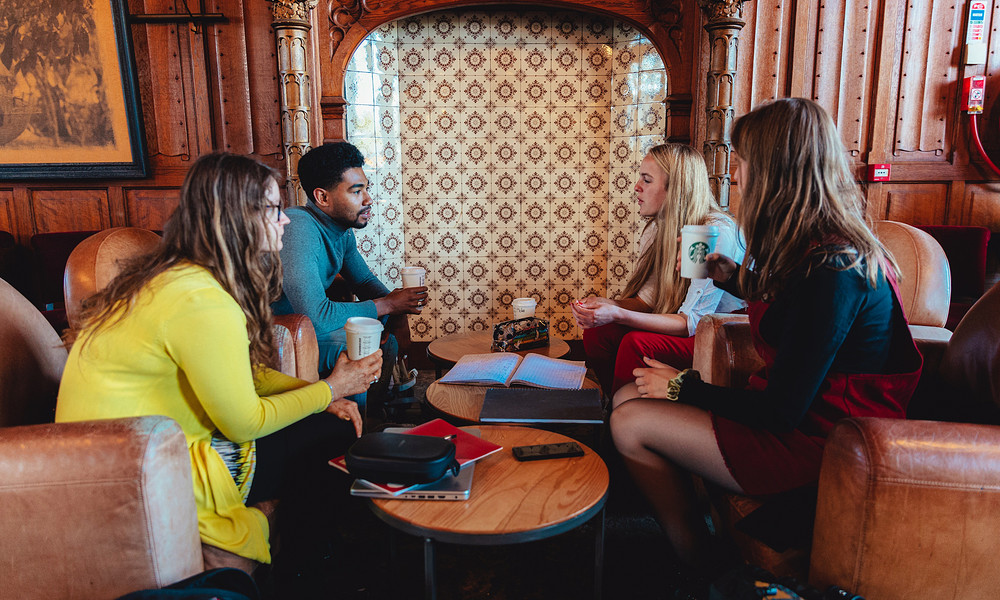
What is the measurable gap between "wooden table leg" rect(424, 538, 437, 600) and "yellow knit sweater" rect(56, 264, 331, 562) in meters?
0.33

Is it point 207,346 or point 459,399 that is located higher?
point 207,346

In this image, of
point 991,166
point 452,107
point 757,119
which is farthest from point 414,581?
point 991,166

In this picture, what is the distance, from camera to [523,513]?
1.12 meters

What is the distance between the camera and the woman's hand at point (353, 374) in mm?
1424

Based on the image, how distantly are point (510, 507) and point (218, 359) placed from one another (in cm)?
61

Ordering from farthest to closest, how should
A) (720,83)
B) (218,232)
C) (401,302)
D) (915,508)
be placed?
(720,83) → (401,302) → (218,232) → (915,508)

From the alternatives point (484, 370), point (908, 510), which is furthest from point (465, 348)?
point (908, 510)

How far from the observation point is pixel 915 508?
0.94 metres

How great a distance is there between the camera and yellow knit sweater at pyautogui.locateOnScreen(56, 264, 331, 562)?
107 centimetres

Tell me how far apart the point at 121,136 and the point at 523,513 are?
3591 millimetres

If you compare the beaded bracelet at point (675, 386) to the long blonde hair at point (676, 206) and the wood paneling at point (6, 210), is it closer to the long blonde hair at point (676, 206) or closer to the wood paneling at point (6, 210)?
the long blonde hair at point (676, 206)


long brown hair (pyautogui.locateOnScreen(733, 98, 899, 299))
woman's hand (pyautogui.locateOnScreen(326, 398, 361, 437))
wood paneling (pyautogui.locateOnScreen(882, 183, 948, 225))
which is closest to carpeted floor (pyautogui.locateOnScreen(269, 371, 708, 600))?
woman's hand (pyautogui.locateOnScreen(326, 398, 361, 437))

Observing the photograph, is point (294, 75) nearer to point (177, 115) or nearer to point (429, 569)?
point (177, 115)

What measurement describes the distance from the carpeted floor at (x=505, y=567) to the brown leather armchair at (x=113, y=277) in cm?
42
